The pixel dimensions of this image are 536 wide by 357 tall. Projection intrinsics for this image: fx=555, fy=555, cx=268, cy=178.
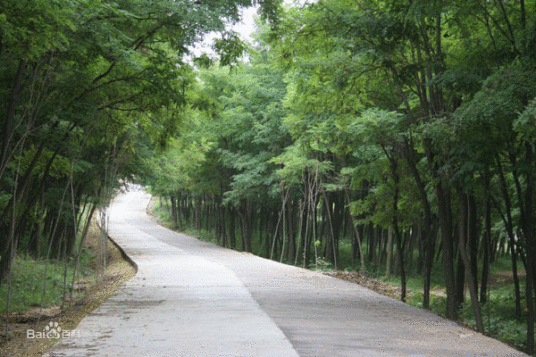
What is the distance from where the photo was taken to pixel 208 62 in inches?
410

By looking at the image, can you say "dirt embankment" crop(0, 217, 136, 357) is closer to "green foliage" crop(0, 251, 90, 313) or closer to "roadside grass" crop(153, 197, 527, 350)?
"green foliage" crop(0, 251, 90, 313)

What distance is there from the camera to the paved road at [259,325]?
5.63 m

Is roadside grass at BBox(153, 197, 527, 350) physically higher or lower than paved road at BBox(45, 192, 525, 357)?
lower

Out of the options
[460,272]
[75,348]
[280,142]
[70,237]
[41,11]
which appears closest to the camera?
[75,348]

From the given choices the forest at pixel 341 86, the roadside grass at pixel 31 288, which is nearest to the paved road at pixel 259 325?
the forest at pixel 341 86

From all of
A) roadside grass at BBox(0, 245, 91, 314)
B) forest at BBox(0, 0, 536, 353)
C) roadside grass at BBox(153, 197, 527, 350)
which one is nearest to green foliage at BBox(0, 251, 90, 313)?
roadside grass at BBox(0, 245, 91, 314)

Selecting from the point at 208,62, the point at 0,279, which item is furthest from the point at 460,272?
the point at 0,279

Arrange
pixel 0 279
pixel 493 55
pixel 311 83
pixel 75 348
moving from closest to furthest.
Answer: pixel 75 348
pixel 493 55
pixel 311 83
pixel 0 279

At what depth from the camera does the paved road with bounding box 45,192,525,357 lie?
563 cm

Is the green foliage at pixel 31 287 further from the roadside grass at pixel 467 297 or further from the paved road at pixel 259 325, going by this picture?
the roadside grass at pixel 467 297

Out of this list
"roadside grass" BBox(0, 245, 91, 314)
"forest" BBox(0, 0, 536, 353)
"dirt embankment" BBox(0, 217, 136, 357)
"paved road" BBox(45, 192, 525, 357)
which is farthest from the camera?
"roadside grass" BBox(0, 245, 91, 314)

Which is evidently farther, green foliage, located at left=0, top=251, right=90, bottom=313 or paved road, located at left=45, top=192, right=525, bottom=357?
green foliage, located at left=0, top=251, right=90, bottom=313

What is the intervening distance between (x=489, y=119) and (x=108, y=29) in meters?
5.18

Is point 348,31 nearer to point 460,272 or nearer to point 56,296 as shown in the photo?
point 460,272
